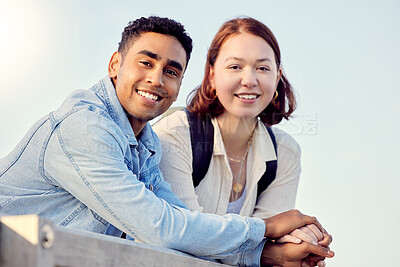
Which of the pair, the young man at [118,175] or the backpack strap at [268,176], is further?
the backpack strap at [268,176]

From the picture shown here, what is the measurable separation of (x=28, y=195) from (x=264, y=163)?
6.82 feet

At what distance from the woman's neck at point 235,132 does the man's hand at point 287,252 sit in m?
1.32

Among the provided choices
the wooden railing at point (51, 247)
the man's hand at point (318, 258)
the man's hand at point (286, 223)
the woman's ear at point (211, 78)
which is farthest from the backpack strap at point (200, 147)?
the wooden railing at point (51, 247)

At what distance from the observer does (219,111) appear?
4.02 metres

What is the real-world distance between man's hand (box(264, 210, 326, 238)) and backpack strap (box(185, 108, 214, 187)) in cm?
101

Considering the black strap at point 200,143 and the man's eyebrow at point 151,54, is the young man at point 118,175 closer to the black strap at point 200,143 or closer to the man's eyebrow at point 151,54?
the man's eyebrow at point 151,54

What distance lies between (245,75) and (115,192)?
191cm

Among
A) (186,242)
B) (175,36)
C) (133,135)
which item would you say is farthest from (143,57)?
(186,242)

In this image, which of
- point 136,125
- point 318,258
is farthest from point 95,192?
point 318,258

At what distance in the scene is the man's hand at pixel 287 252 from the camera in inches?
111

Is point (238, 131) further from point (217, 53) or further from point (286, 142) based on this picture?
point (217, 53)

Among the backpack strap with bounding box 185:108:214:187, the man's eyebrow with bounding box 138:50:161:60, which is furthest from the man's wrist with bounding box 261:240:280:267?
the man's eyebrow with bounding box 138:50:161:60

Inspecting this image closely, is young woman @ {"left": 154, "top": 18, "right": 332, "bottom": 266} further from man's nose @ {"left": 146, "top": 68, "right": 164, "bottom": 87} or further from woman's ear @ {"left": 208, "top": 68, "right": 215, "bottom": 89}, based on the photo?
man's nose @ {"left": 146, "top": 68, "right": 164, "bottom": 87}

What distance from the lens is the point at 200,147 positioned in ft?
12.4
